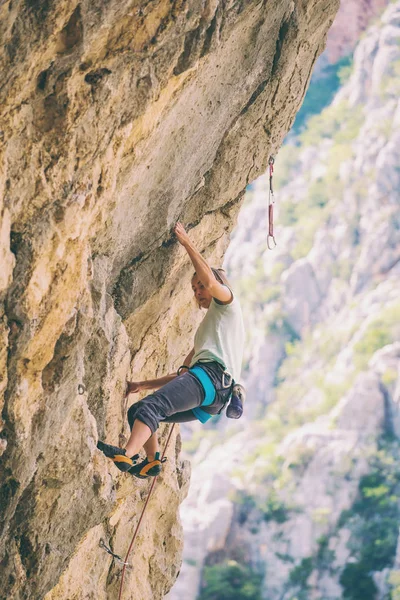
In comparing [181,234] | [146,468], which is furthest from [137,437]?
[181,234]

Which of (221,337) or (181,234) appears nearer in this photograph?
(221,337)

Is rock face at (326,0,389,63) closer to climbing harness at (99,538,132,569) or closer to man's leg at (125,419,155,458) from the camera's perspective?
climbing harness at (99,538,132,569)

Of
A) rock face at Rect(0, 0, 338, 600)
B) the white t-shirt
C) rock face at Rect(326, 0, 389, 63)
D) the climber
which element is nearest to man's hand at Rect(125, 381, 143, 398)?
rock face at Rect(0, 0, 338, 600)

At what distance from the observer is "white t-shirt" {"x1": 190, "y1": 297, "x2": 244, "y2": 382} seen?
6520mm

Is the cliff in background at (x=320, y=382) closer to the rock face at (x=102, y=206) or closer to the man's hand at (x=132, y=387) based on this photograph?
the rock face at (x=102, y=206)

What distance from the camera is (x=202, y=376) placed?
6363 mm

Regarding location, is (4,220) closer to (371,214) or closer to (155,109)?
(155,109)

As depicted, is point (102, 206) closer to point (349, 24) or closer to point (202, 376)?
point (202, 376)

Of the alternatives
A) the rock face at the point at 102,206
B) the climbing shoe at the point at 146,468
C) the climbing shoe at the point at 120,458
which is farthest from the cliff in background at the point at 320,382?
the climbing shoe at the point at 120,458

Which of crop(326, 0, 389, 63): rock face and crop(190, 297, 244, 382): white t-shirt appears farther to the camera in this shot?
crop(326, 0, 389, 63): rock face

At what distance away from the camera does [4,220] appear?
16.0 feet

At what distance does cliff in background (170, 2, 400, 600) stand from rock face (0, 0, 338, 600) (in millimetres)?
30596

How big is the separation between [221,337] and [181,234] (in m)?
0.91

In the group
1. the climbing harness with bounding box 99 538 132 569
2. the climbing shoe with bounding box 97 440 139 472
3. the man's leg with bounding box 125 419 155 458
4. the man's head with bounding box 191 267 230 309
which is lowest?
the climbing shoe with bounding box 97 440 139 472
